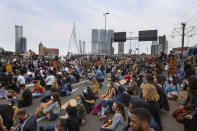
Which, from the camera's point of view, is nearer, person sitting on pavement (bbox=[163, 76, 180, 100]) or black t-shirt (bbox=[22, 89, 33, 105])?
black t-shirt (bbox=[22, 89, 33, 105])

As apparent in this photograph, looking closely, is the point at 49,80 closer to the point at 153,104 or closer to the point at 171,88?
the point at 171,88

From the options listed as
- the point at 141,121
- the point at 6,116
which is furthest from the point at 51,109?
the point at 141,121

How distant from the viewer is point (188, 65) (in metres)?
8.75

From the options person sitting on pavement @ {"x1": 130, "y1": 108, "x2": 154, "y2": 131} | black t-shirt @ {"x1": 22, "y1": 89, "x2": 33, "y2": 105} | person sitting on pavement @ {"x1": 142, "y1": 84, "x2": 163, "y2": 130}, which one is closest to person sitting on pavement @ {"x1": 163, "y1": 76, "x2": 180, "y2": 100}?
person sitting on pavement @ {"x1": 142, "y1": 84, "x2": 163, "y2": 130}

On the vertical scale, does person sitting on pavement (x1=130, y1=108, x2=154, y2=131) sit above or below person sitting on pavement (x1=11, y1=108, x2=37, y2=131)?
above

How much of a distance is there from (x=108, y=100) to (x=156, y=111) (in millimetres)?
2884

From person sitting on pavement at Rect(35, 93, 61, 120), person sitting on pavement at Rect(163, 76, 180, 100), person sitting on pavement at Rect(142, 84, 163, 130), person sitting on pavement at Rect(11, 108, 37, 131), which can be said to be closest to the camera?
person sitting on pavement at Rect(142, 84, 163, 130)

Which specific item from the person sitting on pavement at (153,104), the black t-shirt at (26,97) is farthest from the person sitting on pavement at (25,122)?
the black t-shirt at (26,97)

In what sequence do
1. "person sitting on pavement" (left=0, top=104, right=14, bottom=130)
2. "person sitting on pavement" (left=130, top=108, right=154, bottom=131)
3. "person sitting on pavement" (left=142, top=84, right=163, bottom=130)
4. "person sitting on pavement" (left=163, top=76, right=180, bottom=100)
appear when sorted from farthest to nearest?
"person sitting on pavement" (left=163, top=76, right=180, bottom=100) < "person sitting on pavement" (left=0, top=104, right=14, bottom=130) < "person sitting on pavement" (left=142, top=84, right=163, bottom=130) < "person sitting on pavement" (left=130, top=108, right=154, bottom=131)

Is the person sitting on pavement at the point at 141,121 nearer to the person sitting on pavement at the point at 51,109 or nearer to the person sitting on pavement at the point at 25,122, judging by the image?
the person sitting on pavement at the point at 25,122

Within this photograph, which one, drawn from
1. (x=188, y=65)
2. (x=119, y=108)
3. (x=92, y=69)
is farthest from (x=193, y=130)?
(x=92, y=69)

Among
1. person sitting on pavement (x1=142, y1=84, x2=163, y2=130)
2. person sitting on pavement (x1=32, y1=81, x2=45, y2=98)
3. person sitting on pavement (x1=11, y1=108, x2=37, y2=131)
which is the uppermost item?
person sitting on pavement (x1=142, y1=84, x2=163, y2=130)

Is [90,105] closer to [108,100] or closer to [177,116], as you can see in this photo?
[108,100]

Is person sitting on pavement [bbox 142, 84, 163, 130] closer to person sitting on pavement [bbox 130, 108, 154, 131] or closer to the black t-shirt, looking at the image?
person sitting on pavement [bbox 130, 108, 154, 131]
